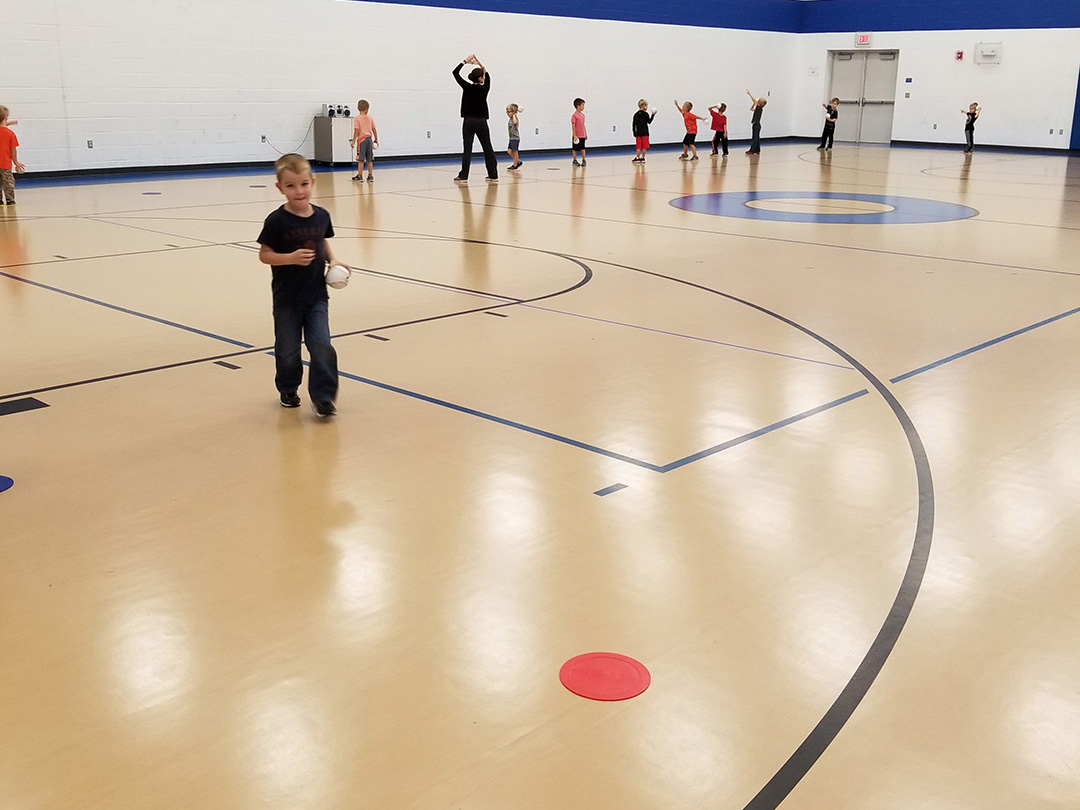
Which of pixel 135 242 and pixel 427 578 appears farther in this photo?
pixel 135 242

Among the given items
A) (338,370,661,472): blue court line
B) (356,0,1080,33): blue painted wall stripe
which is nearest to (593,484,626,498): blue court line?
(338,370,661,472): blue court line

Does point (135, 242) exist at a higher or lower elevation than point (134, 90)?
lower

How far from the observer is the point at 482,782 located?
245 centimetres

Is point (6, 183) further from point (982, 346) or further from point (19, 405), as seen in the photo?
point (982, 346)

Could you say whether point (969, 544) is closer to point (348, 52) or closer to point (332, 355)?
point (332, 355)

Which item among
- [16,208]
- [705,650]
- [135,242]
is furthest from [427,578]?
[16,208]

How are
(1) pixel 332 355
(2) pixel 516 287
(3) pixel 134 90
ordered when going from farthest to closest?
(3) pixel 134 90
(2) pixel 516 287
(1) pixel 332 355

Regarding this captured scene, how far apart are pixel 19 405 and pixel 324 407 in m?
1.65

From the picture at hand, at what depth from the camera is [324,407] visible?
5207 millimetres

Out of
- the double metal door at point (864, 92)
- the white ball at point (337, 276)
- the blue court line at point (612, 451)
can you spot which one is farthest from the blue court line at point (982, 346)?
the double metal door at point (864, 92)

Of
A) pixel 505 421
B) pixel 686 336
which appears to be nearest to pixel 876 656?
pixel 505 421

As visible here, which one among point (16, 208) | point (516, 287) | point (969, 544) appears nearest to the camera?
point (969, 544)

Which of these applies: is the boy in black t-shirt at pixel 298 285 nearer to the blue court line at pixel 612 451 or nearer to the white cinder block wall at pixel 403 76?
the blue court line at pixel 612 451

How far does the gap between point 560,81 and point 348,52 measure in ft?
21.1
